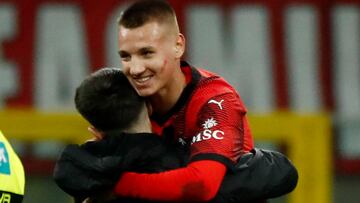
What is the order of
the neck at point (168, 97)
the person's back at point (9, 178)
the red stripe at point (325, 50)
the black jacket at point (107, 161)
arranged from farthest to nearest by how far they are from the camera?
the red stripe at point (325, 50)
the neck at point (168, 97)
the black jacket at point (107, 161)
the person's back at point (9, 178)

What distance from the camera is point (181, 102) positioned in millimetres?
2576

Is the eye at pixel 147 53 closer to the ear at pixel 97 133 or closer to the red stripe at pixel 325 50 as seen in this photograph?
the ear at pixel 97 133

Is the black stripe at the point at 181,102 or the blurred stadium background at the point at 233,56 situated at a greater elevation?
the black stripe at the point at 181,102

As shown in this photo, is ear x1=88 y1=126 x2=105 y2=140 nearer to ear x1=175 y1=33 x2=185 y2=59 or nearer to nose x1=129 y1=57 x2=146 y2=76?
nose x1=129 y1=57 x2=146 y2=76

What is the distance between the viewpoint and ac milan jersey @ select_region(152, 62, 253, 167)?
2496mm

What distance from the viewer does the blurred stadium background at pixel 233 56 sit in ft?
16.2

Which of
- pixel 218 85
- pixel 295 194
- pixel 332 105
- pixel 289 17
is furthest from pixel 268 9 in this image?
pixel 218 85

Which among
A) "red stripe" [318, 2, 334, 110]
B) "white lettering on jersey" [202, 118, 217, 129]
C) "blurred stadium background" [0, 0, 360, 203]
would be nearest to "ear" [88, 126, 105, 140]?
"white lettering on jersey" [202, 118, 217, 129]

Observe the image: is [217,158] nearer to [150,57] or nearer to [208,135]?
[208,135]

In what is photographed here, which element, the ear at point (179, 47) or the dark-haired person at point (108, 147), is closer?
the dark-haired person at point (108, 147)

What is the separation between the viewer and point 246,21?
5082 mm

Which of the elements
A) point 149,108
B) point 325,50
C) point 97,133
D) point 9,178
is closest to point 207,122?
point 149,108

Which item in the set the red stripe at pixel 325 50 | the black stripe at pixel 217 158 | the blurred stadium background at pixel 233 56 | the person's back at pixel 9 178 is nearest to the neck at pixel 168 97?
the black stripe at pixel 217 158

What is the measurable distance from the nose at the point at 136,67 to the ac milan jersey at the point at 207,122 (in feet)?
0.38
